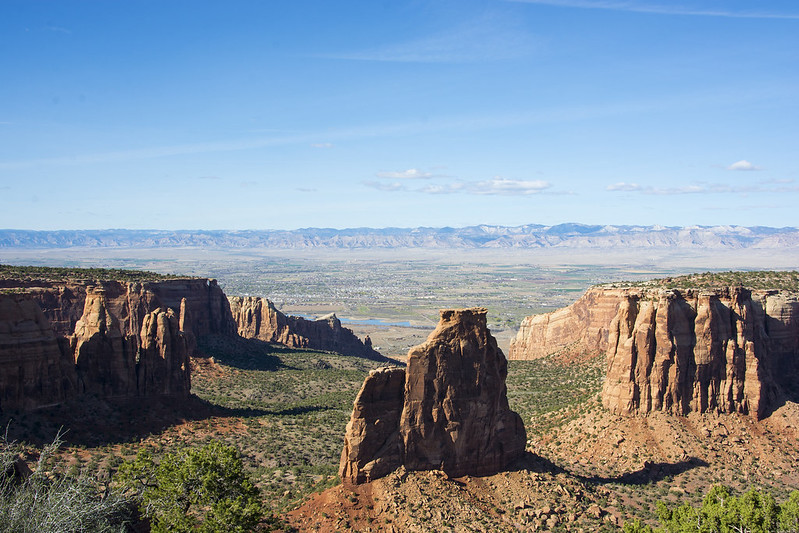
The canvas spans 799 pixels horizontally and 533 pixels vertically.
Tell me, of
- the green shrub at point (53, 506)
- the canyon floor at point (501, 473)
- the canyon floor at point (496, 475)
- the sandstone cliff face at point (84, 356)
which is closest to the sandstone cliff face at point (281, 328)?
Answer: the canyon floor at point (496, 475)

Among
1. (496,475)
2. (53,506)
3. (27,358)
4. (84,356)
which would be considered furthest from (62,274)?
(496,475)

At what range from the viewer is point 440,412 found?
1531 inches

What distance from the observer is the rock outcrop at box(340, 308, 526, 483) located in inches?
1468

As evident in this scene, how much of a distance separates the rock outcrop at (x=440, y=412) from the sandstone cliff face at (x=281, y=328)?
245ft

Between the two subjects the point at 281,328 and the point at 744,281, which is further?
the point at 281,328

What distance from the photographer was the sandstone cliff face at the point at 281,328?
11375cm

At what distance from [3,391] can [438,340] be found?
33.4 m

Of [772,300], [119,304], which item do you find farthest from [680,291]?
[119,304]

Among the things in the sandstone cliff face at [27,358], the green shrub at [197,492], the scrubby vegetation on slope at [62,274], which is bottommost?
the green shrub at [197,492]

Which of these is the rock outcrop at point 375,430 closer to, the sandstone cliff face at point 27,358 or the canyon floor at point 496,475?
the canyon floor at point 496,475

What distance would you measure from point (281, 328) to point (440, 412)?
257ft

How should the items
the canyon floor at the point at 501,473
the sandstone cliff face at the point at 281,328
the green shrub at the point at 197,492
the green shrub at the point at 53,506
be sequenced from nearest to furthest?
1. the green shrub at the point at 53,506
2. the green shrub at the point at 197,492
3. the canyon floor at the point at 501,473
4. the sandstone cliff face at the point at 281,328

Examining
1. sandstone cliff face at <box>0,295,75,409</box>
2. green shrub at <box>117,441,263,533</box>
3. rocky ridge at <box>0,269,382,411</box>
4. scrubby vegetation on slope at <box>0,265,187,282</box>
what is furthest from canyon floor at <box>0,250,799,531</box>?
scrubby vegetation on slope at <box>0,265,187,282</box>

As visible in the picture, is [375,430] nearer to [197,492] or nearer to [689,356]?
[197,492]
